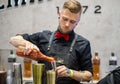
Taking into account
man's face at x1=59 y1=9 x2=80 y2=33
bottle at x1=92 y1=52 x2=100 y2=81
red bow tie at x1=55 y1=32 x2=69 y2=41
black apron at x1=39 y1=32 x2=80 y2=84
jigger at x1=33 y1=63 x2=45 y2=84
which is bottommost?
bottle at x1=92 y1=52 x2=100 y2=81

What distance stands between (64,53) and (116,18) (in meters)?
1.41

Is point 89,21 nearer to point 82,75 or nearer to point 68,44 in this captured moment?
point 68,44

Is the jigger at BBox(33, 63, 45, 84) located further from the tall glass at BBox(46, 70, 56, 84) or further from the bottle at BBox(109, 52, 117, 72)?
the bottle at BBox(109, 52, 117, 72)

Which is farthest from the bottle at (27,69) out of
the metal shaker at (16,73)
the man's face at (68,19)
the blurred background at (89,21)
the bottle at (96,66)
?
the metal shaker at (16,73)

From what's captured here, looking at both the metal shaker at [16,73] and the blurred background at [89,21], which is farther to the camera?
the blurred background at [89,21]

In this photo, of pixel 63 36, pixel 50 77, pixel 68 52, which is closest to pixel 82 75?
pixel 68 52

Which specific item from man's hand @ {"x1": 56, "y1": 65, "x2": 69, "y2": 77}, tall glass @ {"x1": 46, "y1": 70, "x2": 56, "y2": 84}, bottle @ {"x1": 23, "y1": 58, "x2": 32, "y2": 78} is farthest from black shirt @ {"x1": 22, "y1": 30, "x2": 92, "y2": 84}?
bottle @ {"x1": 23, "y1": 58, "x2": 32, "y2": 78}

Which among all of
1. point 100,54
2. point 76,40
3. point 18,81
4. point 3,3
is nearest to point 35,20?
point 3,3

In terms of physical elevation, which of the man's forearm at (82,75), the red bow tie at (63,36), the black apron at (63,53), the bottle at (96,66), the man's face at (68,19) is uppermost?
the man's face at (68,19)

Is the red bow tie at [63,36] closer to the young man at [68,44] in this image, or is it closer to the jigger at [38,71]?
the young man at [68,44]

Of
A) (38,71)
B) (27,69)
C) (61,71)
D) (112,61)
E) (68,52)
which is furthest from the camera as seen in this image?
(112,61)

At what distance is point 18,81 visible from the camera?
143 cm

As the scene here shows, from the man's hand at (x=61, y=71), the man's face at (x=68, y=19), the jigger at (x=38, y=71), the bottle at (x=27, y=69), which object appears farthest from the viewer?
the bottle at (x=27, y=69)

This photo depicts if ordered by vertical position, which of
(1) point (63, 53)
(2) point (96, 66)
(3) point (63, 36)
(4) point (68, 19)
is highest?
(4) point (68, 19)
